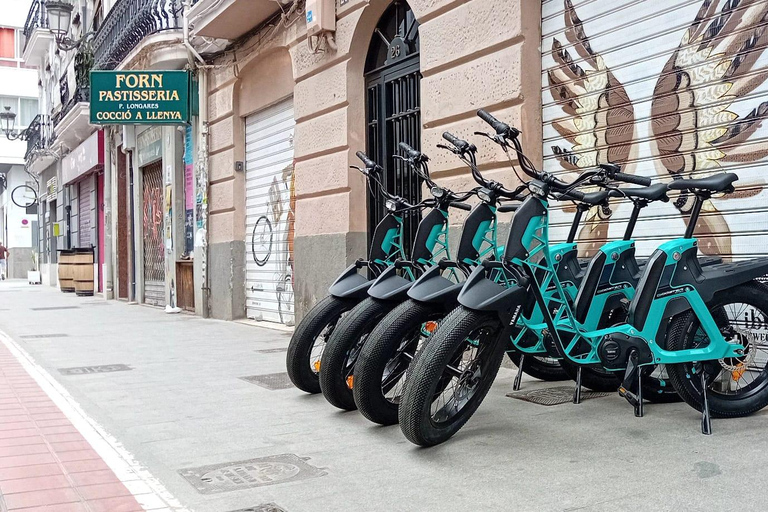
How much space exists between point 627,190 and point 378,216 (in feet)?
A: 15.8

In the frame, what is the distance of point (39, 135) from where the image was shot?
3247 centimetres

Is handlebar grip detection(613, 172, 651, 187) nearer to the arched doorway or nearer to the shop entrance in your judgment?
the arched doorway

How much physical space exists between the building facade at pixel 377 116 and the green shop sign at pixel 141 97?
0.33 metres

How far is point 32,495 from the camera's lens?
12.3 feet

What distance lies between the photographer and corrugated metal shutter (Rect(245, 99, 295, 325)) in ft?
36.4

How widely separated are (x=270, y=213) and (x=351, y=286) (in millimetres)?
6314

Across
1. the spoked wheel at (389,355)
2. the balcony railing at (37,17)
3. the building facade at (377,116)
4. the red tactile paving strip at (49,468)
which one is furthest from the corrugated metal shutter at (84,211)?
the spoked wheel at (389,355)

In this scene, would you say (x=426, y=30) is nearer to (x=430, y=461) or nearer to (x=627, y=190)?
(x=627, y=190)

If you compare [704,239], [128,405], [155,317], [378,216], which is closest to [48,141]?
[155,317]

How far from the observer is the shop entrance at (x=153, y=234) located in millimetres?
16750

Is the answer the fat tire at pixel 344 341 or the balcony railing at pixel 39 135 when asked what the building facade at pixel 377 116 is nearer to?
the fat tire at pixel 344 341

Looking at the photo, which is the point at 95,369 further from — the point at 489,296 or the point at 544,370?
the point at 489,296

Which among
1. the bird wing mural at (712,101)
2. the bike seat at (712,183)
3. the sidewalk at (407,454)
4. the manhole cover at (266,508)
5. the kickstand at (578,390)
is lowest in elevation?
the manhole cover at (266,508)

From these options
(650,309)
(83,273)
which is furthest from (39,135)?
(650,309)
